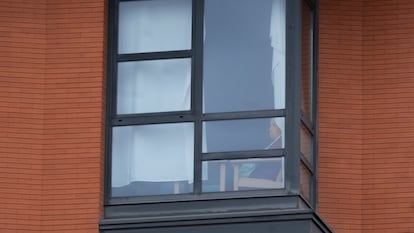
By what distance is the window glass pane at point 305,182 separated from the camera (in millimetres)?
16328

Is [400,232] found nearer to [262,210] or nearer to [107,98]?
[262,210]

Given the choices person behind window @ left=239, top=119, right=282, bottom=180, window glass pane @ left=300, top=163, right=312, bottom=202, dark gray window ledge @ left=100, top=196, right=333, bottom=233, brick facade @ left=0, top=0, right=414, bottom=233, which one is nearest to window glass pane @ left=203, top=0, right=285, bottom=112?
person behind window @ left=239, top=119, right=282, bottom=180

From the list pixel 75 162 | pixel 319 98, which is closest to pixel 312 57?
pixel 319 98

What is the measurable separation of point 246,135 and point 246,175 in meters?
0.44

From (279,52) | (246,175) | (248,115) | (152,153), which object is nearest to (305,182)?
(246,175)

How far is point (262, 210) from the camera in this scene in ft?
51.9

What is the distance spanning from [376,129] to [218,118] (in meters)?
2.07

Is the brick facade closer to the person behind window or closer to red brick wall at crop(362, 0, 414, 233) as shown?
red brick wall at crop(362, 0, 414, 233)

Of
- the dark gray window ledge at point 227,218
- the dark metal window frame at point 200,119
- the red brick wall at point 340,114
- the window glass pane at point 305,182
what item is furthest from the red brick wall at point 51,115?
the red brick wall at point 340,114

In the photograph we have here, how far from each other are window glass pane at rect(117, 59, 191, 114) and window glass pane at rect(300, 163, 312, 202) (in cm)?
143

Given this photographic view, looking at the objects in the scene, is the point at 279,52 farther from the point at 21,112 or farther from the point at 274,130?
the point at 21,112

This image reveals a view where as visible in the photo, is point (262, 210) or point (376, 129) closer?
point (262, 210)

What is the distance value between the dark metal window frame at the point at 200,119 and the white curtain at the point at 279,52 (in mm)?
66

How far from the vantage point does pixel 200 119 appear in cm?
1641
